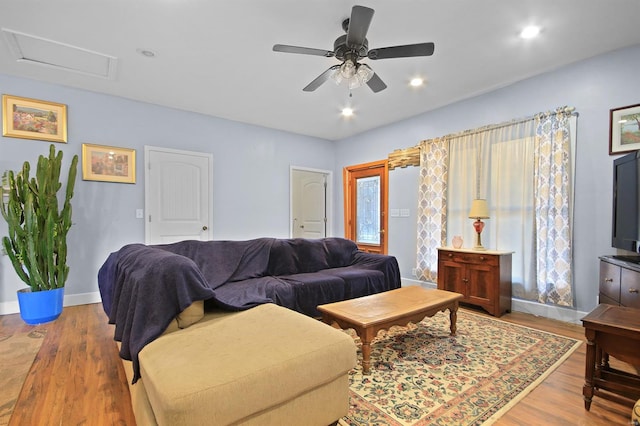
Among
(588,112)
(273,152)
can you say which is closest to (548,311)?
(588,112)

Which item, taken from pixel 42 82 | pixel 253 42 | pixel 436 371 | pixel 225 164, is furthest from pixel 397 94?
pixel 42 82

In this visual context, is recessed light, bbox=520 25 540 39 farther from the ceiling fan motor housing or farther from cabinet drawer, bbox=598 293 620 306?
cabinet drawer, bbox=598 293 620 306

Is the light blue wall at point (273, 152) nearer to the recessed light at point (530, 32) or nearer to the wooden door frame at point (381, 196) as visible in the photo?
the wooden door frame at point (381, 196)

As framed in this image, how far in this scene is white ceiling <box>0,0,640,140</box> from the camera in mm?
2254

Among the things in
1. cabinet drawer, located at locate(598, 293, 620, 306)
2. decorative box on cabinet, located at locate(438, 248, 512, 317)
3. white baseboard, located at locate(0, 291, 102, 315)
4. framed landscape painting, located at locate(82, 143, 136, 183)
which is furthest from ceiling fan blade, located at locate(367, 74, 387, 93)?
white baseboard, located at locate(0, 291, 102, 315)

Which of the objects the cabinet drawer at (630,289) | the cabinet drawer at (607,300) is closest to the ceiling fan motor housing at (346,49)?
the cabinet drawer at (630,289)

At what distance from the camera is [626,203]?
249 cm

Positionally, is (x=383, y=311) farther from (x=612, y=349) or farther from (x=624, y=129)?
(x=624, y=129)

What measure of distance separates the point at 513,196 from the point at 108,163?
196 inches

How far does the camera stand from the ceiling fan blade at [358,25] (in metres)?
1.84

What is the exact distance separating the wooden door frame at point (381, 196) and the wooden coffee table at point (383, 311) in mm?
2401

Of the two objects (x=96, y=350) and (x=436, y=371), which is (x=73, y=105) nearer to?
(x=96, y=350)

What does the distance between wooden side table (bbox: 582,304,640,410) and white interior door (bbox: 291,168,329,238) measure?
441cm

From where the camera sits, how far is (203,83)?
139 inches
